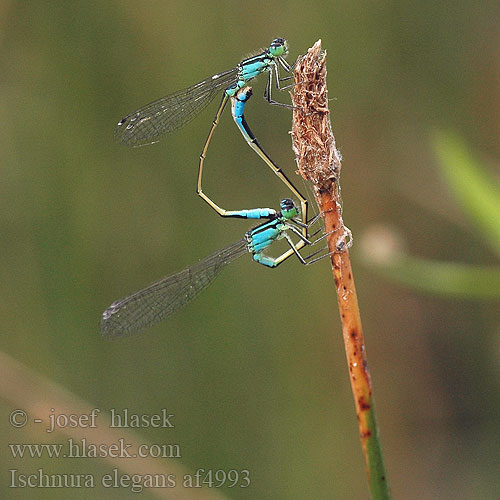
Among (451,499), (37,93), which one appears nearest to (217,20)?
(37,93)

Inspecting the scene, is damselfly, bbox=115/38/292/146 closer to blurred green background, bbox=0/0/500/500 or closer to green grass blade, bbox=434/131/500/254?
blurred green background, bbox=0/0/500/500

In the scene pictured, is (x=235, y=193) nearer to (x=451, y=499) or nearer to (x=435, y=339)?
(x=435, y=339)

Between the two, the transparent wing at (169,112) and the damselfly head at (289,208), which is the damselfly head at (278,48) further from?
the damselfly head at (289,208)

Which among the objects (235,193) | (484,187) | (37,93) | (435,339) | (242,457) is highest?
(37,93)

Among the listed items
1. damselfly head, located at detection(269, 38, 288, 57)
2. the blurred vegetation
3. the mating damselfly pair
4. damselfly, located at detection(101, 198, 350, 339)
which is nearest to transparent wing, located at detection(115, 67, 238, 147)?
the mating damselfly pair
